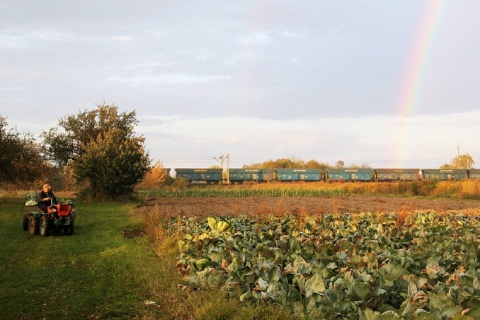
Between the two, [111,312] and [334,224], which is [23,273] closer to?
[111,312]

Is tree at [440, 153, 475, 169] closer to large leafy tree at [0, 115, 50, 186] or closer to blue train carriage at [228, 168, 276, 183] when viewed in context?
blue train carriage at [228, 168, 276, 183]

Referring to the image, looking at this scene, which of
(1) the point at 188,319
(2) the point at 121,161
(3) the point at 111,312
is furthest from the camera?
(2) the point at 121,161

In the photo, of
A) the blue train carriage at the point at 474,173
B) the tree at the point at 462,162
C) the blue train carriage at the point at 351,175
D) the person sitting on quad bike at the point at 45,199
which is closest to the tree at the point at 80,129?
the person sitting on quad bike at the point at 45,199

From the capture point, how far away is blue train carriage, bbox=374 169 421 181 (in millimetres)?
69125

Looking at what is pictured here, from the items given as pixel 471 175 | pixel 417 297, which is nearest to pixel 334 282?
pixel 417 297

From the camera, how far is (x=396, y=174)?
69812 millimetres

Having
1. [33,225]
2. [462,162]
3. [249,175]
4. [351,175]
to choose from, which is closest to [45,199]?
[33,225]

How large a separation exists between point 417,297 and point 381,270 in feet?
3.13

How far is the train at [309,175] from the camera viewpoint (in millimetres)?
66625

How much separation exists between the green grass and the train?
50644 millimetres

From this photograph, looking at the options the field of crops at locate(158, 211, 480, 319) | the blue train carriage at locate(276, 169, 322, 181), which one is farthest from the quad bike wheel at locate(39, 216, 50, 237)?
the blue train carriage at locate(276, 169, 322, 181)

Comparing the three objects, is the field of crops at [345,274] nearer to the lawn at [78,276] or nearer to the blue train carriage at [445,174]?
the lawn at [78,276]

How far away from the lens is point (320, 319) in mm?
5375

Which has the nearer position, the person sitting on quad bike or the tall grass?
the person sitting on quad bike
